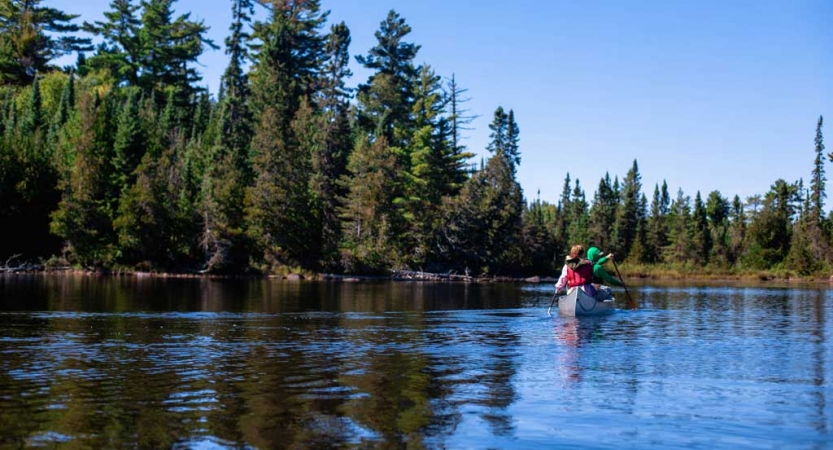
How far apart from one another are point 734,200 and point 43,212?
13280cm

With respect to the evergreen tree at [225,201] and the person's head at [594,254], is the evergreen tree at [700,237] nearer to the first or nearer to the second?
the evergreen tree at [225,201]

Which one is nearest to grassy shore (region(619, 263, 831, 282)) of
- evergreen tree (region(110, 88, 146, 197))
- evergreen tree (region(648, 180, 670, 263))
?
evergreen tree (region(648, 180, 670, 263))

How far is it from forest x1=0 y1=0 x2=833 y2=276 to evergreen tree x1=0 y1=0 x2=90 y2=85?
0.76 feet

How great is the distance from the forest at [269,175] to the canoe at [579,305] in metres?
45.7

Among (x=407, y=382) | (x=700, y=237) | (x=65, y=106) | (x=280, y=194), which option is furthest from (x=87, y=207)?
(x=700, y=237)

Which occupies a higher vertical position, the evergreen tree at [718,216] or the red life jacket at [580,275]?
the evergreen tree at [718,216]

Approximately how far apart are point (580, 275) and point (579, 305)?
1211mm

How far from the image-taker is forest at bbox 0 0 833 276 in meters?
75.2

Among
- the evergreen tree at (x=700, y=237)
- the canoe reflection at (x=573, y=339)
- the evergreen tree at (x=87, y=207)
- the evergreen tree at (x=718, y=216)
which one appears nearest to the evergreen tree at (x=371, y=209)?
the evergreen tree at (x=87, y=207)

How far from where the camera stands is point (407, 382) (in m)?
16.3

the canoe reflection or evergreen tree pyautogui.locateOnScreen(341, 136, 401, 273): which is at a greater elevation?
evergreen tree pyautogui.locateOnScreen(341, 136, 401, 273)

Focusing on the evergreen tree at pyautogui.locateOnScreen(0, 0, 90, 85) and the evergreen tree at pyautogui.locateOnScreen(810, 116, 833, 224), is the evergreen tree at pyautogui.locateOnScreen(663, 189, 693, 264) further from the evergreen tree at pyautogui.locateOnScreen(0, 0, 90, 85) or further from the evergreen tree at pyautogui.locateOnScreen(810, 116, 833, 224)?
the evergreen tree at pyautogui.locateOnScreen(0, 0, 90, 85)

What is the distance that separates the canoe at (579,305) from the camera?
3225cm

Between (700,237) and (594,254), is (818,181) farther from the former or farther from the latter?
(594,254)
